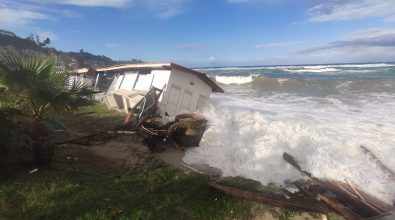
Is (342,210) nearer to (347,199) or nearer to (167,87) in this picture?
(347,199)

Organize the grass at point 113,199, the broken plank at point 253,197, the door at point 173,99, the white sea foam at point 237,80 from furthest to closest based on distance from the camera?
1. the white sea foam at point 237,80
2. the door at point 173,99
3. the broken plank at point 253,197
4. the grass at point 113,199

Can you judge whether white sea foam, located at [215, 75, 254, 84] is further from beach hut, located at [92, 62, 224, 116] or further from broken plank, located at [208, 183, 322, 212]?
broken plank, located at [208, 183, 322, 212]

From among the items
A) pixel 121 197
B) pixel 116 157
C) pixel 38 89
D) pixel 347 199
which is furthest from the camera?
pixel 116 157

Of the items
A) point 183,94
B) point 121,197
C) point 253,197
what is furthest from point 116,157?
point 183,94

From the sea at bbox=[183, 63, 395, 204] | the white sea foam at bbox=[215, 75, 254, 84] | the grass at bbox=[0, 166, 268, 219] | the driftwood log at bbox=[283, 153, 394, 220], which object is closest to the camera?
the grass at bbox=[0, 166, 268, 219]

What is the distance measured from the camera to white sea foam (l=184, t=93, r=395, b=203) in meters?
10.6

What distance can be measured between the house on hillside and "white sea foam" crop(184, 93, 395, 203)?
147 cm

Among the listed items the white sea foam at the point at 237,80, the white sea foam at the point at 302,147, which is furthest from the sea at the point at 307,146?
the white sea foam at the point at 237,80

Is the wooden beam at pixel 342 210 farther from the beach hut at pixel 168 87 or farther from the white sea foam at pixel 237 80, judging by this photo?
the white sea foam at pixel 237 80

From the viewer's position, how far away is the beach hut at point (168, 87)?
18.2 meters

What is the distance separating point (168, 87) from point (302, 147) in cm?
847

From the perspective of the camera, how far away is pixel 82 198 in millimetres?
7891

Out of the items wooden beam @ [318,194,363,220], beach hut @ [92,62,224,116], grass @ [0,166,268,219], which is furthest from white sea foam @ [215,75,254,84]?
grass @ [0,166,268,219]

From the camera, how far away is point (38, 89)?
27.2 ft
